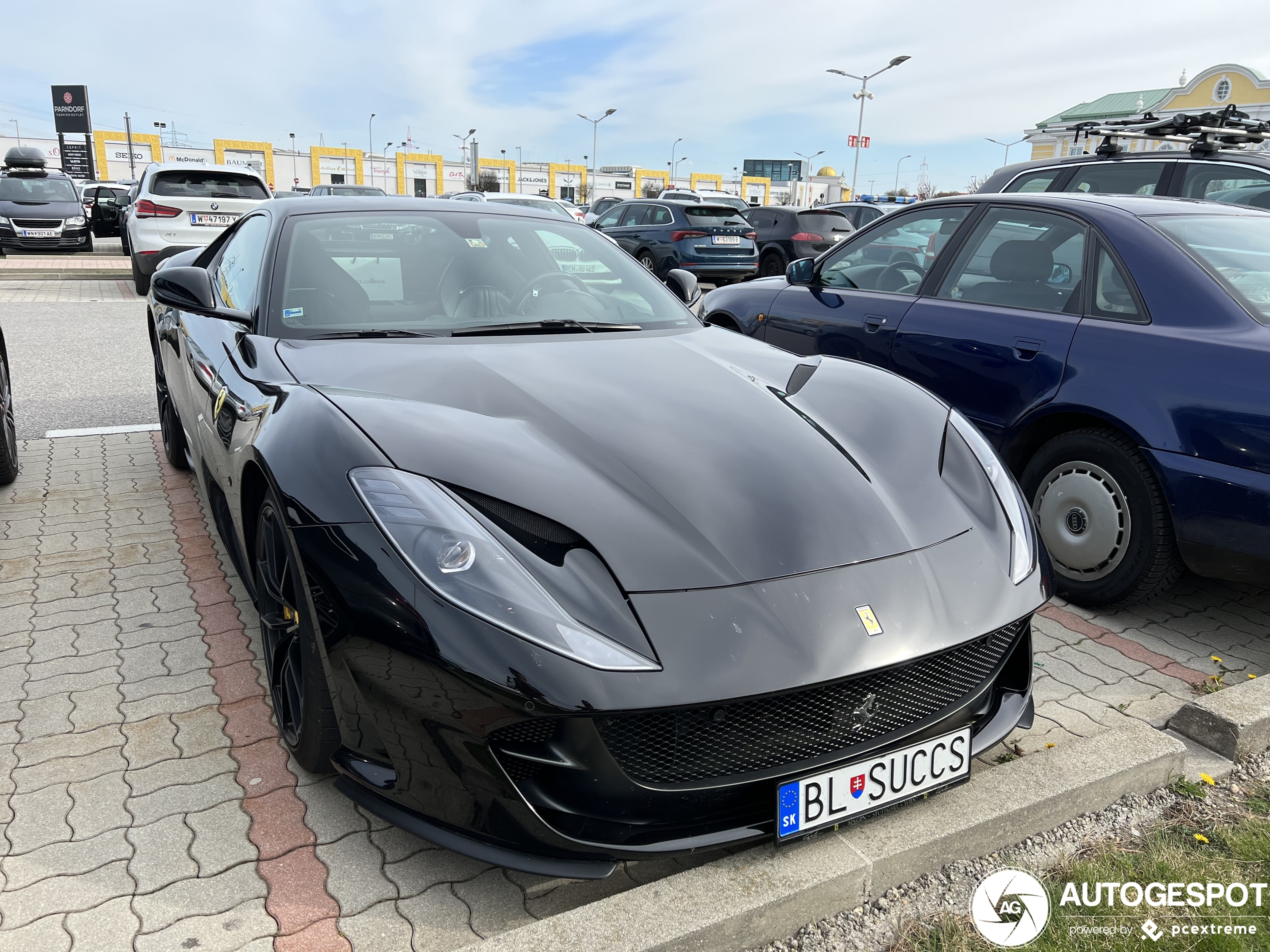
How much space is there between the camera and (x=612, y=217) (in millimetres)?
17031

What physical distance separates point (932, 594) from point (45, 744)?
2386 mm

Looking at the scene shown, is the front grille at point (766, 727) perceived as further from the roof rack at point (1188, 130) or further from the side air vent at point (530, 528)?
the roof rack at point (1188, 130)

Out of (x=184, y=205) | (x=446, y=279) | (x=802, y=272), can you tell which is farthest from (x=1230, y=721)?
(x=184, y=205)

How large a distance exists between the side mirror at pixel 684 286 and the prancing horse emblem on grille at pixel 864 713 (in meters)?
2.32

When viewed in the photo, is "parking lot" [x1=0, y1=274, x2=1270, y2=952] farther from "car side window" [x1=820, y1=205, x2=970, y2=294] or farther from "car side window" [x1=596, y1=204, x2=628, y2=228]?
"car side window" [x1=596, y1=204, x2=628, y2=228]

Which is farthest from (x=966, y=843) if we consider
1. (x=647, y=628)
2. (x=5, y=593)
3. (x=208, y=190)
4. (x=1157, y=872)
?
(x=208, y=190)

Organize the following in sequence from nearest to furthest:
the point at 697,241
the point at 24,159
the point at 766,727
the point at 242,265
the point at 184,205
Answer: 1. the point at 766,727
2. the point at 242,265
3. the point at 184,205
4. the point at 697,241
5. the point at 24,159

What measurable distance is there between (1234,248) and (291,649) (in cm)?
365

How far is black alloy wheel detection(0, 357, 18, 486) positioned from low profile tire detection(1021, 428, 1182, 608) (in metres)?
4.80

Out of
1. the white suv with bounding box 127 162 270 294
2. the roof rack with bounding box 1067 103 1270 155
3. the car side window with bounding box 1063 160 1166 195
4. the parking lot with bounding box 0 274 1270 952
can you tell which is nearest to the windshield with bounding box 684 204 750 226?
the white suv with bounding box 127 162 270 294

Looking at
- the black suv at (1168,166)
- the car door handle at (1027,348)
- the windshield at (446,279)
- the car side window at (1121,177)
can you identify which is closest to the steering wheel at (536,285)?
the windshield at (446,279)

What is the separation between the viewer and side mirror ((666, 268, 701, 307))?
13.0ft

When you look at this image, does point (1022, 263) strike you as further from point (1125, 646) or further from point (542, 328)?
point (542, 328)

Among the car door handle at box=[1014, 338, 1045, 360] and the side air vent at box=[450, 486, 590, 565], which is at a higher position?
the car door handle at box=[1014, 338, 1045, 360]
